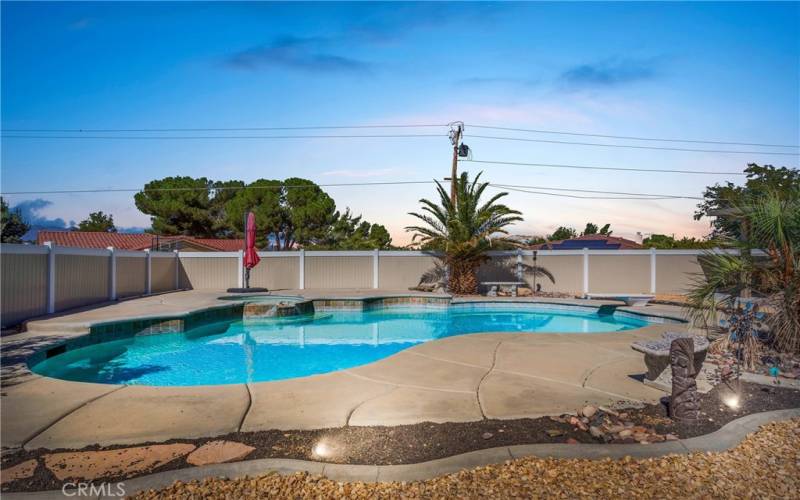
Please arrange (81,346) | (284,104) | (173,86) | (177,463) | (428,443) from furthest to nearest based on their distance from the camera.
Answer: (284,104) → (173,86) → (81,346) → (428,443) → (177,463)

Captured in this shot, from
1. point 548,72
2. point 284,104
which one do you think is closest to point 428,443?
point 548,72

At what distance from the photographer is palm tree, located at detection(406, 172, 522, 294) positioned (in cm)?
1557

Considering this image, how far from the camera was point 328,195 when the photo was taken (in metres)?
33.1

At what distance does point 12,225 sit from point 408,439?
2859 cm

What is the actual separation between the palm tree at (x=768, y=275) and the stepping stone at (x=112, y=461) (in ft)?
20.1

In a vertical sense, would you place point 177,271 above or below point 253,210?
below

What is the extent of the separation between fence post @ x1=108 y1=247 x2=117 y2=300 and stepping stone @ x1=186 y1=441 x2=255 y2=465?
11.8 metres

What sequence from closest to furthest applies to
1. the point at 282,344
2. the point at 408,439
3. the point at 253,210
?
1. the point at 408,439
2. the point at 282,344
3. the point at 253,210

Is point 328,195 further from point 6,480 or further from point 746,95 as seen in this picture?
point 6,480

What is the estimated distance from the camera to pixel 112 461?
114 inches

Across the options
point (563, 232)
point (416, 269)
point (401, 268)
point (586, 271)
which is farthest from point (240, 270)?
point (563, 232)

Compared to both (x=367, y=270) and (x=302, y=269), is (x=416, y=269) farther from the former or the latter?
(x=302, y=269)

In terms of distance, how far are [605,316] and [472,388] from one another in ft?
32.1

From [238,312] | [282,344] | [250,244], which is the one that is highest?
[250,244]
